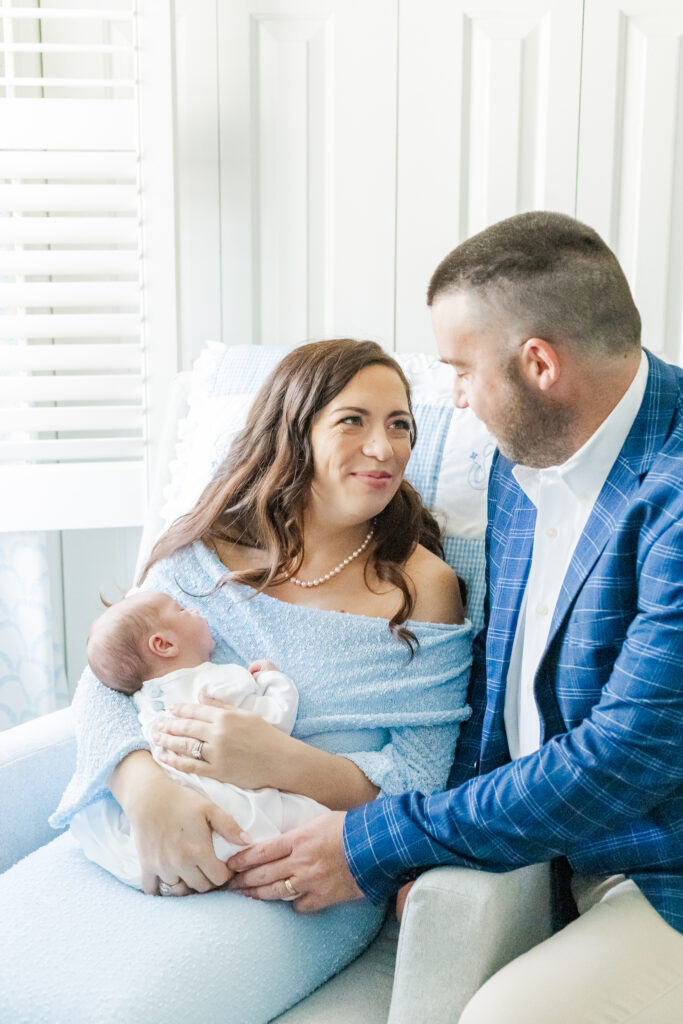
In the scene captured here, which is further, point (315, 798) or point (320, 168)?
point (320, 168)

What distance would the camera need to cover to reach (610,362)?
118 centimetres

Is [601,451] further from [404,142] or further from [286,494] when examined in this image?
[404,142]

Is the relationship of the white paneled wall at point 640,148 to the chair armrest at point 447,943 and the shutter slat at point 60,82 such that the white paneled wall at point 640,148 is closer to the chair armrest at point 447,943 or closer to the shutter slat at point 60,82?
the shutter slat at point 60,82

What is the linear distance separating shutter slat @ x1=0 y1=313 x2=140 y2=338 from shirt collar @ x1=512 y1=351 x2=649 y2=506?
1.07m

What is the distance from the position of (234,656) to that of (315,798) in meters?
0.26

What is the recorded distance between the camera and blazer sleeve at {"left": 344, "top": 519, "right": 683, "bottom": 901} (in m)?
1.04

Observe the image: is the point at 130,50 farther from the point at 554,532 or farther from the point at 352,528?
the point at 554,532

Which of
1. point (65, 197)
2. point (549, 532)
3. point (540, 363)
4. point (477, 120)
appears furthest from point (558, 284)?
A: point (65, 197)

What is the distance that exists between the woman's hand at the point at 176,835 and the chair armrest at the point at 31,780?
8.2 inches

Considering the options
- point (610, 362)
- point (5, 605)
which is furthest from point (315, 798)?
point (5, 605)

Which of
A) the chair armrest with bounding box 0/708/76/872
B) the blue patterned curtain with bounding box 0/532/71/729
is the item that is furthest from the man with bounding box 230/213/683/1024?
the blue patterned curtain with bounding box 0/532/71/729

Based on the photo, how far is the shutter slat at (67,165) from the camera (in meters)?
1.94

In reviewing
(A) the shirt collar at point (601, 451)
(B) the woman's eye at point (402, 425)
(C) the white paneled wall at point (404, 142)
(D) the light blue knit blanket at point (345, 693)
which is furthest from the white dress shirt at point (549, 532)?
(C) the white paneled wall at point (404, 142)

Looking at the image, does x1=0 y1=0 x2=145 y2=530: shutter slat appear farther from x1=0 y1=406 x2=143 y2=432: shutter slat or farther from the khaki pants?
the khaki pants
